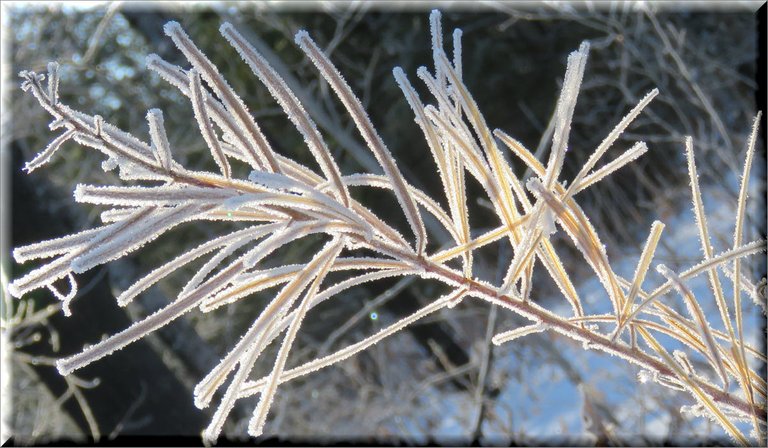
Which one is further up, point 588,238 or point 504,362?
point 588,238

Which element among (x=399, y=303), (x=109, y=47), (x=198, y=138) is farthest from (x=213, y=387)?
(x=109, y=47)

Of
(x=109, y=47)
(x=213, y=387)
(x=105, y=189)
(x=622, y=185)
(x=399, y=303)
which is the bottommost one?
(x=399, y=303)

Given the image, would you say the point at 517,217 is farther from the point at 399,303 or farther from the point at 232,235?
the point at 399,303

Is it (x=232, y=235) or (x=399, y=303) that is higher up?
(x=232, y=235)

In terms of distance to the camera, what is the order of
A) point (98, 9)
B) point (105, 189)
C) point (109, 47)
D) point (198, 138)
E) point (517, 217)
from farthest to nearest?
point (109, 47) → point (198, 138) → point (98, 9) → point (517, 217) → point (105, 189)

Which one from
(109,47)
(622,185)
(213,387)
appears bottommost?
(622,185)

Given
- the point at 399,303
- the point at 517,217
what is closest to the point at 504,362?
the point at 399,303

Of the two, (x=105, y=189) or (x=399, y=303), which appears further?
(x=399, y=303)

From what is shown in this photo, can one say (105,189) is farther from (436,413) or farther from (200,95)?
(436,413)

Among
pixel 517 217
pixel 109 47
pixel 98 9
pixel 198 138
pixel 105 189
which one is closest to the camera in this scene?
pixel 105 189
